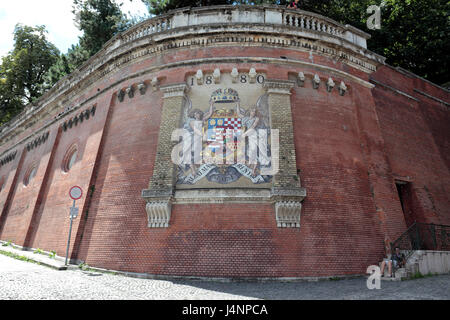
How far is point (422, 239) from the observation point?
10.9 m

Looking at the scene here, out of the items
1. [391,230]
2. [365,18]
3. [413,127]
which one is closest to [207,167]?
[391,230]

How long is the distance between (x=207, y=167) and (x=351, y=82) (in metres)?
7.46

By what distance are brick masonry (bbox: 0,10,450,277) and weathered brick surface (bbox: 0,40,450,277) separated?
0.14ft

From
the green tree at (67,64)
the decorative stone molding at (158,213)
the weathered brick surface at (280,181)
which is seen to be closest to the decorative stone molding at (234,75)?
the weathered brick surface at (280,181)

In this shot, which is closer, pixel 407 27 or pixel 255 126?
pixel 255 126

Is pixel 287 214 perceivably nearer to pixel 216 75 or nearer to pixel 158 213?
pixel 158 213

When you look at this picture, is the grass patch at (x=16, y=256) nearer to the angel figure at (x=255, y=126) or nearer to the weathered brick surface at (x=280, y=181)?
the weathered brick surface at (x=280, y=181)

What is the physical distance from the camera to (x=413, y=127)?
1373 centimetres

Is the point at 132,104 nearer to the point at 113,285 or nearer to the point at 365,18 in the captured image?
the point at 113,285

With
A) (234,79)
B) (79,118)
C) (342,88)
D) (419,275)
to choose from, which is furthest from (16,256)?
(342,88)

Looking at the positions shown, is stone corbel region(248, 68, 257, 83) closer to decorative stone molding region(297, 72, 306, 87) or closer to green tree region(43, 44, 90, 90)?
decorative stone molding region(297, 72, 306, 87)

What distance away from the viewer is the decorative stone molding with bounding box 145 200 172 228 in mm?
9039

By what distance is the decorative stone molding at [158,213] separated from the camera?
9039mm

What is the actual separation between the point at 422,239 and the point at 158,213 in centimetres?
1031
